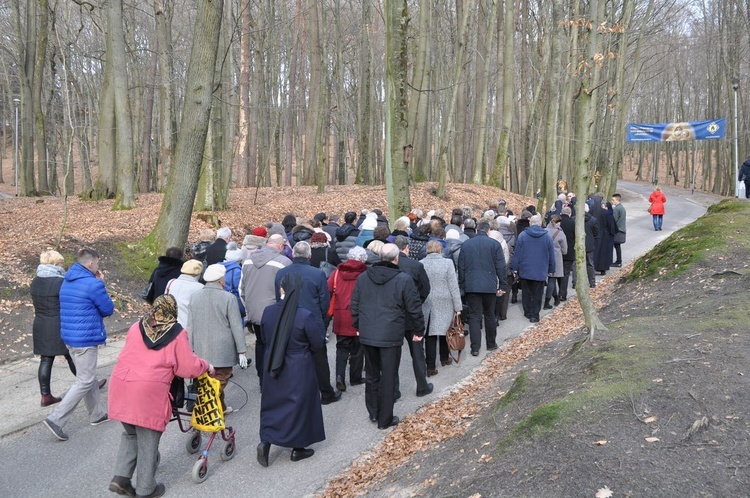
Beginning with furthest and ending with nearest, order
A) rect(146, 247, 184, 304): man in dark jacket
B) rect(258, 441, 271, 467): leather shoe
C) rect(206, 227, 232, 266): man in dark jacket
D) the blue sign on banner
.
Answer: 1. the blue sign on banner
2. rect(206, 227, 232, 266): man in dark jacket
3. rect(146, 247, 184, 304): man in dark jacket
4. rect(258, 441, 271, 467): leather shoe

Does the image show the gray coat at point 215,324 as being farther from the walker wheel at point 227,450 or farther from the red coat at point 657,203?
the red coat at point 657,203

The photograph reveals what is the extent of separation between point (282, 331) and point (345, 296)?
2294 mm

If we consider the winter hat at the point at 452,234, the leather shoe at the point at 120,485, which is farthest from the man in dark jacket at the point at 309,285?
the winter hat at the point at 452,234

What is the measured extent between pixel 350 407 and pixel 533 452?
3269 mm

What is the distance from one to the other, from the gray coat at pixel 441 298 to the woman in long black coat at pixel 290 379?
2.72m

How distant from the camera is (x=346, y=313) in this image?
798 cm

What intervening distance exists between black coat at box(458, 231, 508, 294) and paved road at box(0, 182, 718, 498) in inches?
51.1

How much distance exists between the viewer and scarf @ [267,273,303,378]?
586 centimetres

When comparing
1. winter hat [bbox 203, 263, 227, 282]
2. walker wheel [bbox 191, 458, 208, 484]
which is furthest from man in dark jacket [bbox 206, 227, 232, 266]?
walker wheel [bbox 191, 458, 208, 484]

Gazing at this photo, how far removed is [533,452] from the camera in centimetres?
471

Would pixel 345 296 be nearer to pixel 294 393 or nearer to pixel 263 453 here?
pixel 294 393

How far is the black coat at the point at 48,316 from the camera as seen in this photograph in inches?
281

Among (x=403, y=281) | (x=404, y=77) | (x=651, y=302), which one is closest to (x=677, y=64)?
(x=404, y=77)

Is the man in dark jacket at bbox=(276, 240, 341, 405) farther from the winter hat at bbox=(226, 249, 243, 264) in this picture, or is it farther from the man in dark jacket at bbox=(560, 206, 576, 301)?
the man in dark jacket at bbox=(560, 206, 576, 301)
